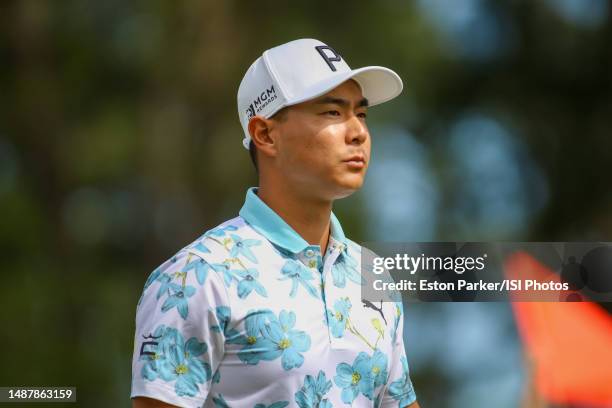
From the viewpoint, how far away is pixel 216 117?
9328 mm

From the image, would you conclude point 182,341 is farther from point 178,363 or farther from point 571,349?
point 571,349

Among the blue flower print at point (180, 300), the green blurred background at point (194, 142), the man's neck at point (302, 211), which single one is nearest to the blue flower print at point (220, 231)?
the man's neck at point (302, 211)

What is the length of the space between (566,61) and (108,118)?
12.9 ft

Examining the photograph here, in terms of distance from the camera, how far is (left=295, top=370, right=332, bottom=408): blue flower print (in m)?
2.48

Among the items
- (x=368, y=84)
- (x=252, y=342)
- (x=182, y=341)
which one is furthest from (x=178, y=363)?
(x=368, y=84)

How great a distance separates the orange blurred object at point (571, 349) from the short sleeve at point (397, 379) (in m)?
1.63

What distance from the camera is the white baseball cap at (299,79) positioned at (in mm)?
2705

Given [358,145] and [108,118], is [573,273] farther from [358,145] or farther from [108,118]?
[108,118]

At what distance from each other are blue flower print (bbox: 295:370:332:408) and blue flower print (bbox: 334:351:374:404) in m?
0.04

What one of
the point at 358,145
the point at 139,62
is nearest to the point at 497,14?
the point at 139,62

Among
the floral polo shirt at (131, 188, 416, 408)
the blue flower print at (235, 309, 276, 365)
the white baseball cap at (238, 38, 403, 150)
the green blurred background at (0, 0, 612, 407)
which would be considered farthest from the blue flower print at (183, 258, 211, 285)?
the green blurred background at (0, 0, 612, 407)

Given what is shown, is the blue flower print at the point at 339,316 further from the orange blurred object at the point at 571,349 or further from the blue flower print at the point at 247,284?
the orange blurred object at the point at 571,349

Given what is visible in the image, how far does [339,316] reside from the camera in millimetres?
2625

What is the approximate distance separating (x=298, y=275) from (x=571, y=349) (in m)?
2.35
